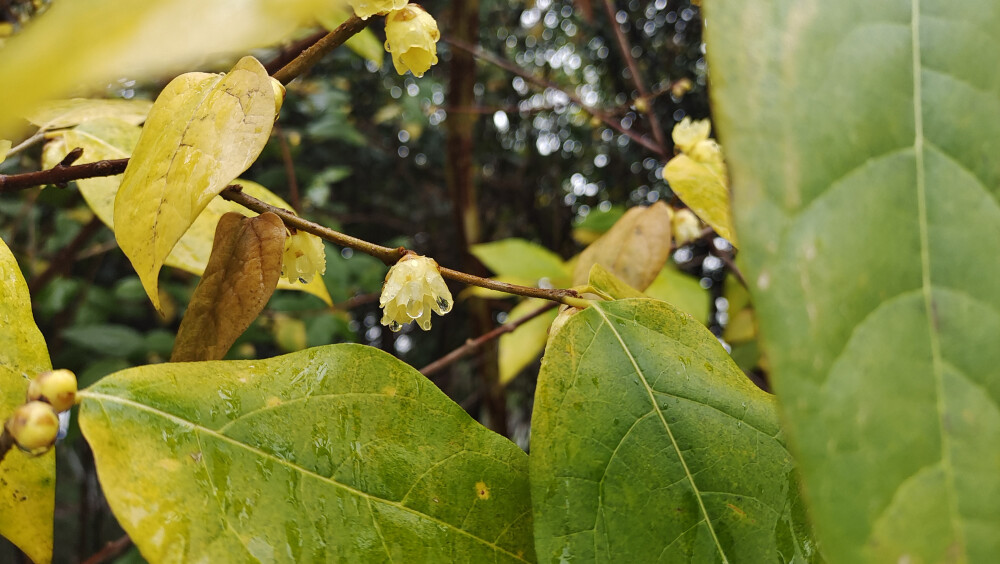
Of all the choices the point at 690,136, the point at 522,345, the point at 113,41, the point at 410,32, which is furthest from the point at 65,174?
the point at 522,345

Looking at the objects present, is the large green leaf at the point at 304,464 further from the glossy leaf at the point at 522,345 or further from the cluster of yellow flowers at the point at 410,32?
the glossy leaf at the point at 522,345

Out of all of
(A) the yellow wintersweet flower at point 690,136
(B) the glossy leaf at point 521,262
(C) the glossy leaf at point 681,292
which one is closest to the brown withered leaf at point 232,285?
(A) the yellow wintersweet flower at point 690,136

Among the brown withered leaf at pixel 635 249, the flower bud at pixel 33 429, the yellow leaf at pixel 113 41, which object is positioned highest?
the yellow leaf at pixel 113 41

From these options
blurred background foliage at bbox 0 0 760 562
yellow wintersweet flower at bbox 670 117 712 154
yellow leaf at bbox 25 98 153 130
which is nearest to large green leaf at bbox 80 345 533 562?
yellow leaf at bbox 25 98 153 130

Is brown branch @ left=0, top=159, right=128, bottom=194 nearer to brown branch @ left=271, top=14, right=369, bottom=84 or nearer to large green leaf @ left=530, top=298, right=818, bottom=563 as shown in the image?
brown branch @ left=271, top=14, right=369, bottom=84

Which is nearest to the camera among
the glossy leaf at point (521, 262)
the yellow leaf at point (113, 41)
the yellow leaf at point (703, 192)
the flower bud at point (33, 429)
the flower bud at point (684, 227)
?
the yellow leaf at point (113, 41)
